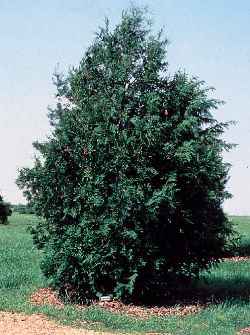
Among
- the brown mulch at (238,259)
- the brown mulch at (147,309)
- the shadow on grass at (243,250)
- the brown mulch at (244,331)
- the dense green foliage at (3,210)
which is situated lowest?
the brown mulch at (244,331)

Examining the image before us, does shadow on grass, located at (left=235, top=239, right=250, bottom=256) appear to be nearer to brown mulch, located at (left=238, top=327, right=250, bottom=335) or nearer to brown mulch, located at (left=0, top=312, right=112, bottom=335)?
brown mulch, located at (left=238, top=327, right=250, bottom=335)

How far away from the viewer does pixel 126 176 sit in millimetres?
15547

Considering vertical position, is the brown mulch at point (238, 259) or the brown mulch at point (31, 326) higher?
the brown mulch at point (238, 259)

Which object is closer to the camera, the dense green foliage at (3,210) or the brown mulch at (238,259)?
the brown mulch at (238,259)

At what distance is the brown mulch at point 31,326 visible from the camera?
11.4 metres

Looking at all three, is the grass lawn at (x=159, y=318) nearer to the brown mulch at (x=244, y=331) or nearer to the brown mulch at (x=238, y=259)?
the brown mulch at (x=244, y=331)

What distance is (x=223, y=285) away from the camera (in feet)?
69.3

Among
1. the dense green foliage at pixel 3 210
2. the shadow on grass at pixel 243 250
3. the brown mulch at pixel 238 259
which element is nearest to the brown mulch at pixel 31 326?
the brown mulch at pixel 238 259

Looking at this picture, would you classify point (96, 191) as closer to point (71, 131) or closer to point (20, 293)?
point (71, 131)

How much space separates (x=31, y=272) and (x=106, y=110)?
30.5 feet

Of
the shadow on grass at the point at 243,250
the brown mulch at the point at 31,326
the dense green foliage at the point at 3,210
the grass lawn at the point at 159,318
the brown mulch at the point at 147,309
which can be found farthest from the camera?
the dense green foliage at the point at 3,210

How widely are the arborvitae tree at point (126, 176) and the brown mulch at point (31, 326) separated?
2737mm

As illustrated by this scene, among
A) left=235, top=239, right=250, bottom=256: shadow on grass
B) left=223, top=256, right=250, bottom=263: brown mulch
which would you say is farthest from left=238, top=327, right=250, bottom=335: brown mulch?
left=235, top=239, right=250, bottom=256: shadow on grass

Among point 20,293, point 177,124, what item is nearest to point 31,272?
point 20,293
